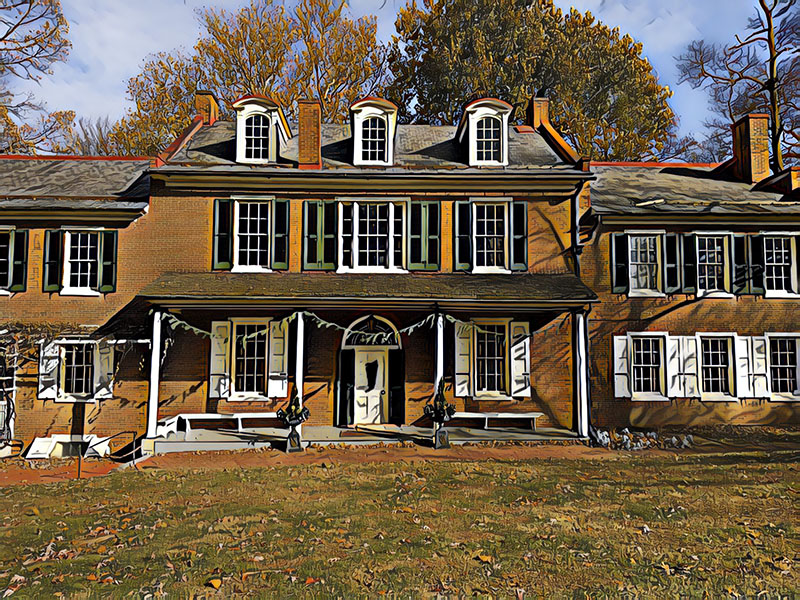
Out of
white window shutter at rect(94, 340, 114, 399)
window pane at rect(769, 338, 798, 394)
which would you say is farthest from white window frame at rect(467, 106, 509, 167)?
white window shutter at rect(94, 340, 114, 399)

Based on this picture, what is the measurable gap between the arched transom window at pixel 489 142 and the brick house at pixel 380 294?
6 centimetres

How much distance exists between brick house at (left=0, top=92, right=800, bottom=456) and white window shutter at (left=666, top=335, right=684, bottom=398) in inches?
3.4

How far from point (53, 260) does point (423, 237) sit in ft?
31.9

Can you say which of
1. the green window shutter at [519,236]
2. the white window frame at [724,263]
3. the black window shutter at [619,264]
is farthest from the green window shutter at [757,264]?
the green window shutter at [519,236]

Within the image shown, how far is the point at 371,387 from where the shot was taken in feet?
52.6

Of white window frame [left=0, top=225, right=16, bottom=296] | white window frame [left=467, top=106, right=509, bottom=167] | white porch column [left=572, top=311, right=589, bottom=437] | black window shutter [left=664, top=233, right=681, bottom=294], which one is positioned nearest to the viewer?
white porch column [left=572, top=311, right=589, bottom=437]

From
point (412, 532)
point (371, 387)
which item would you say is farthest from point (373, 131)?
point (412, 532)

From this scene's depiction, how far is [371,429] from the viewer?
15219 mm

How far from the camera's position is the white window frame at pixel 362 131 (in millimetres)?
16688

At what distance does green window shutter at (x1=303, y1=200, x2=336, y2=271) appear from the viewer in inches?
629

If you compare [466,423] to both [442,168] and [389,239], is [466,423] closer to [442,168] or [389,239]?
[389,239]

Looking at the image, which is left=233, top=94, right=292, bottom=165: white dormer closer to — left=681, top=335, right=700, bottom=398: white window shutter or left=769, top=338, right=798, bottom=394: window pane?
left=681, top=335, right=700, bottom=398: white window shutter

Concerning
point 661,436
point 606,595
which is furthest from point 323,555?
point 661,436

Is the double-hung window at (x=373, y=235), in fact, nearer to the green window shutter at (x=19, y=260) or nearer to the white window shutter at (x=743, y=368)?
the green window shutter at (x=19, y=260)
